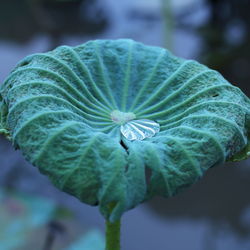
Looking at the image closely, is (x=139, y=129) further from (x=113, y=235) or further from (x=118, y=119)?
(x=113, y=235)

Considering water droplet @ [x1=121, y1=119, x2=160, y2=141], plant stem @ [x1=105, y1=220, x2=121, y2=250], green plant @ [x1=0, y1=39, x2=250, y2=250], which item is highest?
green plant @ [x1=0, y1=39, x2=250, y2=250]

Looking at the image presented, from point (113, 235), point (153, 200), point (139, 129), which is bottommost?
point (153, 200)

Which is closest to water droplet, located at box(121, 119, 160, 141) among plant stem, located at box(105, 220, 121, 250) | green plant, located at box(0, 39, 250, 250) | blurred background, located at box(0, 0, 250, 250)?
green plant, located at box(0, 39, 250, 250)

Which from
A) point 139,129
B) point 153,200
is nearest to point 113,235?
point 139,129

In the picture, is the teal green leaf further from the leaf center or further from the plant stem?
the plant stem

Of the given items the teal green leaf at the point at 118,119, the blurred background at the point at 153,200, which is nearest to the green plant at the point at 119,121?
the teal green leaf at the point at 118,119

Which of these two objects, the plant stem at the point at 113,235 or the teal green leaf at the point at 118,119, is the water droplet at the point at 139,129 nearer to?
the teal green leaf at the point at 118,119
